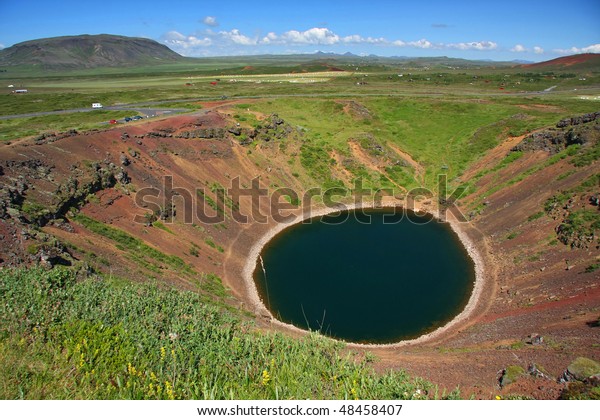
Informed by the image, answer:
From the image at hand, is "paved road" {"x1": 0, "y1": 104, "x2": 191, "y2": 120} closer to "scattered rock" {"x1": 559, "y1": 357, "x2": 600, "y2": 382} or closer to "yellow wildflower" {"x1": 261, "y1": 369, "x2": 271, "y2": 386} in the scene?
"yellow wildflower" {"x1": 261, "y1": 369, "x2": 271, "y2": 386}

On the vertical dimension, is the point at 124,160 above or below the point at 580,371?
above

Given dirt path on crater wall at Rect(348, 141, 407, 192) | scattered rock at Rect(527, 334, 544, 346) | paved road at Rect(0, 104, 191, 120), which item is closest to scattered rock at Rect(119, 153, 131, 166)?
paved road at Rect(0, 104, 191, 120)

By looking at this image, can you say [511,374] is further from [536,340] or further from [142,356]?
[142,356]

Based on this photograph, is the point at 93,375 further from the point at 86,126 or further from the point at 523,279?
the point at 86,126

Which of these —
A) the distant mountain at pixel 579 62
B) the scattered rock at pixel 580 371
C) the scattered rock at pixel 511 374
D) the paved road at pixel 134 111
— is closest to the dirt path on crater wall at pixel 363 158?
the paved road at pixel 134 111

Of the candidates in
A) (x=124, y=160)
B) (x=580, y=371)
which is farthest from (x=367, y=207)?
(x=580, y=371)

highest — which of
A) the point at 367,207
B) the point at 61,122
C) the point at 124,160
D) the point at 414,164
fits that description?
the point at 61,122

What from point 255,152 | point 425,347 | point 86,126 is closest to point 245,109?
point 255,152
